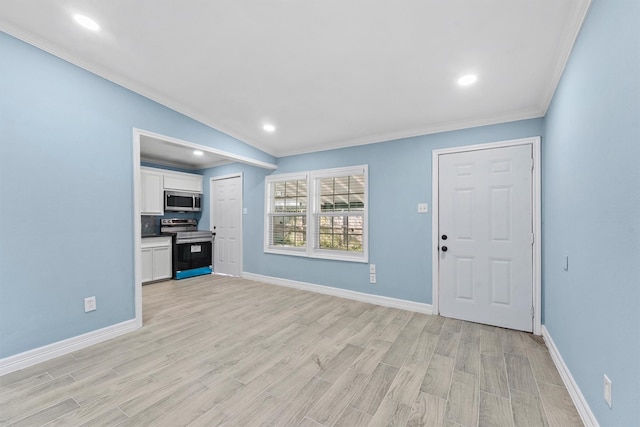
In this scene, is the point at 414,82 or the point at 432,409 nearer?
the point at 432,409

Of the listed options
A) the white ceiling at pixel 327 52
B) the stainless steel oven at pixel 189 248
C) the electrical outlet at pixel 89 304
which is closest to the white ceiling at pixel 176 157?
the stainless steel oven at pixel 189 248

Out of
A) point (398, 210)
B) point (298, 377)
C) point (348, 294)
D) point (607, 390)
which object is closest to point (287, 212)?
point (348, 294)

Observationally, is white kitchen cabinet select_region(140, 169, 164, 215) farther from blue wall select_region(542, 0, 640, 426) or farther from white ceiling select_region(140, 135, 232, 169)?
blue wall select_region(542, 0, 640, 426)

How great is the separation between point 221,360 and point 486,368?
222 cm

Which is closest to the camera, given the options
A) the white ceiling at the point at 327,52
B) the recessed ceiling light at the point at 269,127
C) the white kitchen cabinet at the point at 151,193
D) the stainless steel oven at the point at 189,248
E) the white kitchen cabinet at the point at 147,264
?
the white ceiling at the point at 327,52

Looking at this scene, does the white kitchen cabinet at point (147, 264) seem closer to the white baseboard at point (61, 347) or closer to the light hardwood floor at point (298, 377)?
the light hardwood floor at point (298, 377)

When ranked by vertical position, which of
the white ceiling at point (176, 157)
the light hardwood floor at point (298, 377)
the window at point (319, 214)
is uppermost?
the white ceiling at point (176, 157)

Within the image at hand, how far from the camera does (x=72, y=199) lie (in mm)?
2406

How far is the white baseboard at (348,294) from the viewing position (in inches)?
133

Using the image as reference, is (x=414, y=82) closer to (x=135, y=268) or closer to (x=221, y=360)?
(x=221, y=360)

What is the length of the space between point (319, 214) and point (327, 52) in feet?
8.55

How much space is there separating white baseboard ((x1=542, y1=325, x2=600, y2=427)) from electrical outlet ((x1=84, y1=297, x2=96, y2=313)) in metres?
3.88

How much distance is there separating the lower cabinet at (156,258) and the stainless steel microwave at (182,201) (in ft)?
2.31

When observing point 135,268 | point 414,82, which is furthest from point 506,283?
point 135,268
